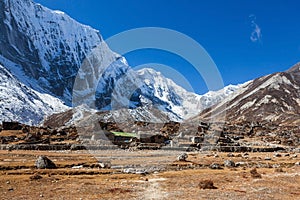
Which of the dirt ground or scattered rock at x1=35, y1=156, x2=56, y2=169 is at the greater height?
scattered rock at x1=35, y1=156, x2=56, y2=169

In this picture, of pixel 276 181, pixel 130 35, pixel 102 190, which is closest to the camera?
pixel 102 190

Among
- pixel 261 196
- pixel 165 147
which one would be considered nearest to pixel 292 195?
pixel 261 196

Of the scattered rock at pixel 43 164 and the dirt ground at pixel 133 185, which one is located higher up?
the scattered rock at pixel 43 164

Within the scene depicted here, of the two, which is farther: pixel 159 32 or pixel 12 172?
pixel 159 32

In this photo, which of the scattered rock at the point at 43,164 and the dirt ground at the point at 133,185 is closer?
the dirt ground at the point at 133,185

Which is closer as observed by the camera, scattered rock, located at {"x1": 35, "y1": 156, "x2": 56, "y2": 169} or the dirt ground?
the dirt ground

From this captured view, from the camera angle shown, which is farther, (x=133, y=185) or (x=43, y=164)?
(x=43, y=164)

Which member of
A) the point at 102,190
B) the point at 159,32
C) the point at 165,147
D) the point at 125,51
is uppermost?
the point at 159,32

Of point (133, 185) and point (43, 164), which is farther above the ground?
point (43, 164)

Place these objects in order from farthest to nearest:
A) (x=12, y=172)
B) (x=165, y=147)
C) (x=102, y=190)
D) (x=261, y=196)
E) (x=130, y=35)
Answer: (x=165, y=147) → (x=130, y=35) → (x=12, y=172) → (x=102, y=190) → (x=261, y=196)

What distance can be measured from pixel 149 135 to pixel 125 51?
1547 inches

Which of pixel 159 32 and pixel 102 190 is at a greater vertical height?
pixel 159 32

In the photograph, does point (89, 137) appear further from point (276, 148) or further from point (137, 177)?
point (137, 177)

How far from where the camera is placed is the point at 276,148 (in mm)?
80188
